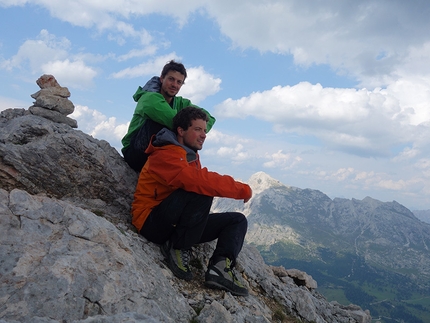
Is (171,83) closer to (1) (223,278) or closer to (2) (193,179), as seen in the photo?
(2) (193,179)

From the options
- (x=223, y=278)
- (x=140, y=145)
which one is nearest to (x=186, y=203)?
(x=223, y=278)

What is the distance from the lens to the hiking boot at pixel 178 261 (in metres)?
8.63

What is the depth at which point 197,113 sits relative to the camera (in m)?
9.16

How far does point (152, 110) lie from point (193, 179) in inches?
144

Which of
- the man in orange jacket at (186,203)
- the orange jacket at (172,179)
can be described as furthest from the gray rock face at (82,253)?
the orange jacket at (172,179)

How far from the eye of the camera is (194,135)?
9.19 m

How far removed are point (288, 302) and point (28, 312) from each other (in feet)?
33.3

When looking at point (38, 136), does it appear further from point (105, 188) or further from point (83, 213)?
point (83, 213)

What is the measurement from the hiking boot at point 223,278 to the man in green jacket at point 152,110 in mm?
4834

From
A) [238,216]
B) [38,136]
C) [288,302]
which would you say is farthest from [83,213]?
[288,302]

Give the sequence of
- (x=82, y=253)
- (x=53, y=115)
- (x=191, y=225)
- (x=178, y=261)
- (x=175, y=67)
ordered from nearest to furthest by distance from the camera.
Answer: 1. (x=82, y=253)
2. (x=191, y=225)
3. (x=178, y=261)
4. (x=175, y=67)
5. (x=53, y=115)

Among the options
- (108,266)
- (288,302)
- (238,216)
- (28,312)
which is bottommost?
(288,302)

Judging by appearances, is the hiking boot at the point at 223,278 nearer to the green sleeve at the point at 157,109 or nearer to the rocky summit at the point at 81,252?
the rocky summit at the point at 81,252

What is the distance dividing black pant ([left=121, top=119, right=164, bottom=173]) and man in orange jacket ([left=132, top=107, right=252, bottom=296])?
1.70 m
